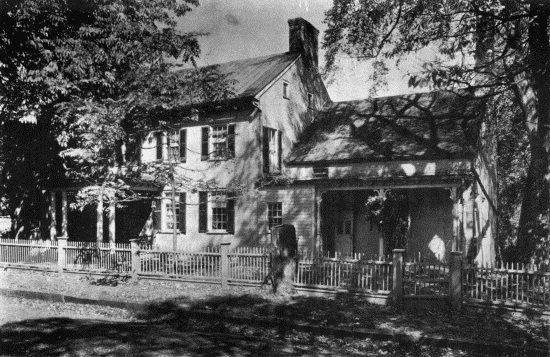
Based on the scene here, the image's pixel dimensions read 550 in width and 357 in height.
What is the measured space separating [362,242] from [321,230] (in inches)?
82.3

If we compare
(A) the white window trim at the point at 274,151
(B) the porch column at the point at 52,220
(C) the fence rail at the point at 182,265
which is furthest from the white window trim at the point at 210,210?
(B) the porch column at the point at 52,220

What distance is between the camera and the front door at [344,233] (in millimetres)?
21906

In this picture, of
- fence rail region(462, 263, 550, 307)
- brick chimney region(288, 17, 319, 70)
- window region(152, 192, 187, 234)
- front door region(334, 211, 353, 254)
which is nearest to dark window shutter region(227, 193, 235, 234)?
window region(152, 192, 187, 234)

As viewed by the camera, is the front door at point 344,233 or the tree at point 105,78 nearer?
the tree at point 105,78

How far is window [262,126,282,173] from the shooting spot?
21.2 meters

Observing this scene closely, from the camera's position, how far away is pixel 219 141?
841 inches

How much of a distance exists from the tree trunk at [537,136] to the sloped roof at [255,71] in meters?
10.6

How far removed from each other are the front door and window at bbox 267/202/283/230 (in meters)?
2.89

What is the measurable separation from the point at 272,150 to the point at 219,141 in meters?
2.40

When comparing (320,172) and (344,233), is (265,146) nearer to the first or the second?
(320,172)

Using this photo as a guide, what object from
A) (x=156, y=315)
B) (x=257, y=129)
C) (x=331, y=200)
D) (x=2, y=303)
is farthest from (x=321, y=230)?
(x=2, y=303)

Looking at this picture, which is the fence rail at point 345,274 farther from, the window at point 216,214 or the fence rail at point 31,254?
the fence rail at point 31,254

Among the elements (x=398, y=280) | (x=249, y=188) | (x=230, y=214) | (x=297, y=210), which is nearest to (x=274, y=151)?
(x=249, y=188)

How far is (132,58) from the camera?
53.7ft
